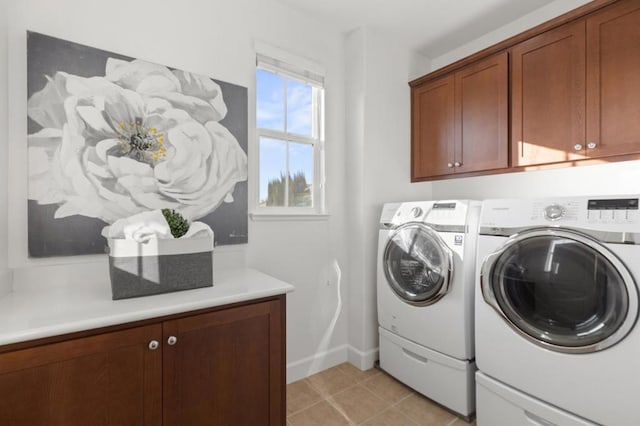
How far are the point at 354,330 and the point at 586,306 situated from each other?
1489 mm

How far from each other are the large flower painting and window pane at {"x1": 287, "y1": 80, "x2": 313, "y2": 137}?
1.43 ft

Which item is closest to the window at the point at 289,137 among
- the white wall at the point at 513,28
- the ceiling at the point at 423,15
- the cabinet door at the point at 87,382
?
the ceiling at the point at 423,15

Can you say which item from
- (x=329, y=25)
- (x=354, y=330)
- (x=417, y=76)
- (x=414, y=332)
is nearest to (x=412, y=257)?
(x=414, y=332)

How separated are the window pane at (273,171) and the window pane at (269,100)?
0.39 feet

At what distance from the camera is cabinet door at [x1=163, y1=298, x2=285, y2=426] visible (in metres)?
1.14

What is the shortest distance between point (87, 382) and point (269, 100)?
179 centimetres

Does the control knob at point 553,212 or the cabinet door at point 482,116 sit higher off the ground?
the cabinet door at point 482,116

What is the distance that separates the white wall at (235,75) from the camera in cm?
133

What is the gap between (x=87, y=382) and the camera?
994mm

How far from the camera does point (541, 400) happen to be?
1388 mm

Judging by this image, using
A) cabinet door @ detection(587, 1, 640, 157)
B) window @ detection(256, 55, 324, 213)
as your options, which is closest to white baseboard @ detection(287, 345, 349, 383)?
window @ detection(256, 55, 324, 213)

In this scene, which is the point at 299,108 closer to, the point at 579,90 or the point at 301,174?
the point at 301,174

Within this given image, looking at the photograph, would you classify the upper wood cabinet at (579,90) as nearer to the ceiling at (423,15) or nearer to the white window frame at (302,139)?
the ceiling at (423,15)

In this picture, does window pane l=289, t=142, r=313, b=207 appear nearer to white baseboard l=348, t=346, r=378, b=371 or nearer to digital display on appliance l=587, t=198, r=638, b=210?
white baseboard l=348, t=346, r=378, b=371
